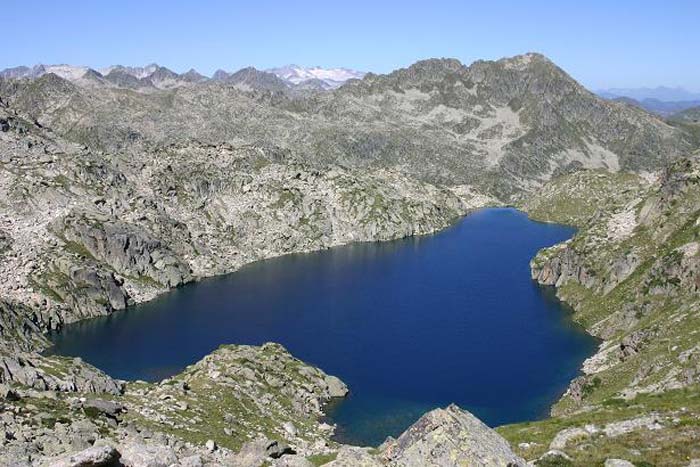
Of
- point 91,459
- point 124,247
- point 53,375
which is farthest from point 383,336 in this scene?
point 91,459

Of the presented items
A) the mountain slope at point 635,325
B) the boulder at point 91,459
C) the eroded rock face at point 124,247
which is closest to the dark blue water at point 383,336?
the mountain slope at point 635,325

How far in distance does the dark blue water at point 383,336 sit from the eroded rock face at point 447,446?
5749 centimetres

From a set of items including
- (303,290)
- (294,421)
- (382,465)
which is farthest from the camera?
(303,290)

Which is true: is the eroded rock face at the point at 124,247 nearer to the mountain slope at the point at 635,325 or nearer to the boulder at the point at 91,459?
the mountain slope at the point at 635,325

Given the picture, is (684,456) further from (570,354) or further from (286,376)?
(570,354)

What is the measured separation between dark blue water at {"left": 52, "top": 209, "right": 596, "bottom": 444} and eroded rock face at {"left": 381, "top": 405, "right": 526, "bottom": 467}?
57.5m

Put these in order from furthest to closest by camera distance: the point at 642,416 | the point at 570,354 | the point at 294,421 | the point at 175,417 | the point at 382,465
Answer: the point at 570,354, the point at 294,421, the point at 175,417, the point at 642,416, the point at 382,465

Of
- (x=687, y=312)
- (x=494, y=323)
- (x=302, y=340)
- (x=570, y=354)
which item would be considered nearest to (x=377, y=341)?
(x=302, y=340)

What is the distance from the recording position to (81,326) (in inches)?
5920

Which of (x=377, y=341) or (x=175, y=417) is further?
(x=377, y=341)

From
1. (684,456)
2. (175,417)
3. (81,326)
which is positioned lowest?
(81,326)

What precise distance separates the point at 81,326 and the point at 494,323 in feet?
308

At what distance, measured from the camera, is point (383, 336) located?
137 meters

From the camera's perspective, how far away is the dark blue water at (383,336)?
103688 millimetres
